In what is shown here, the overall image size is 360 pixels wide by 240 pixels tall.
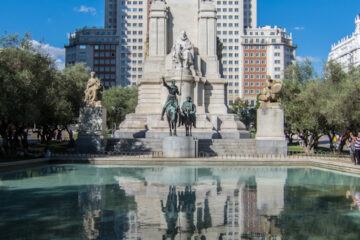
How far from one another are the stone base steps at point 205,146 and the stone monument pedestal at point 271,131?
2.62 feet

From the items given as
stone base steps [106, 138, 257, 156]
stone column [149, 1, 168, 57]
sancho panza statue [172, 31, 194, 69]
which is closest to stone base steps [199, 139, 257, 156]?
stone base steps [106, 138, 257, 156]

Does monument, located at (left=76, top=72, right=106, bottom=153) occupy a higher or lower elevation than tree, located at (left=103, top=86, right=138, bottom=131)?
lower

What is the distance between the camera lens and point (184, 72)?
96.6ft

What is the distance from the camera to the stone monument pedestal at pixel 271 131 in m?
23.8

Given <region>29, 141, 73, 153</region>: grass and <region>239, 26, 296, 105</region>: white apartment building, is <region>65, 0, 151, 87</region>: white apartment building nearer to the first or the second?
<region>239, 26, 296, 105</region>: white apartment building

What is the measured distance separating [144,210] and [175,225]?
4.48 feet

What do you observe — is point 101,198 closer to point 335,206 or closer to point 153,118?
A: point 335,206

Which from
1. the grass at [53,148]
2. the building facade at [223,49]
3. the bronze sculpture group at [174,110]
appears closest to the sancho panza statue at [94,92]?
the grass at [53,148]

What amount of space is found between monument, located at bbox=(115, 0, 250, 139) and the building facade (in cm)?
10295

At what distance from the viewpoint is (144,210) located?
26.7ft

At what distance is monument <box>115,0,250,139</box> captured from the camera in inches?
1125

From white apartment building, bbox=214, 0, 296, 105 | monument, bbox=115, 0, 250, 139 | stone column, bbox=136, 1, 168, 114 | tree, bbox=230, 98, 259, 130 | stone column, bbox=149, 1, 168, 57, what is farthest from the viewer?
white apartment building, bbox=214, 0, 296, 105

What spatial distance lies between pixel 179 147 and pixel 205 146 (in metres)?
3.75

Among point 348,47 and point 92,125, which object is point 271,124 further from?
point 348,47
